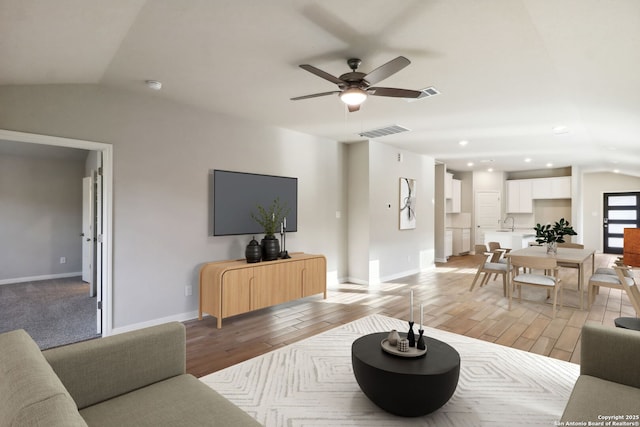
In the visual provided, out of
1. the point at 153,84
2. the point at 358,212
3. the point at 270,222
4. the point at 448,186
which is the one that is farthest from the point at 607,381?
the point at 448,186

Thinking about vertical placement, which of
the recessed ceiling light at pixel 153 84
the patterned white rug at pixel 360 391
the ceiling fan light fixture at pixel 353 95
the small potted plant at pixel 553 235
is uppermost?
the recessed ceiling light at pixel 153 84

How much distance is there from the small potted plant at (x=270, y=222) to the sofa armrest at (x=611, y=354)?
132 inches

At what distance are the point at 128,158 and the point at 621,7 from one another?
4.14m

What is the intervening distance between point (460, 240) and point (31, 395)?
10412 millimetres

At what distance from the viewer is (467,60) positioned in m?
2.88

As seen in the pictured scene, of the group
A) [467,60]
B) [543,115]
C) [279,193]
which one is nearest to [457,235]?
[543,115]

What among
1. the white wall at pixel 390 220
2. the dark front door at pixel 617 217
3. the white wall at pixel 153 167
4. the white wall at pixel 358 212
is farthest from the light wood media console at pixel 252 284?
the dark front door at pixel 617 217

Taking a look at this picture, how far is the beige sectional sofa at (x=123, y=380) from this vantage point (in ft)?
4.04

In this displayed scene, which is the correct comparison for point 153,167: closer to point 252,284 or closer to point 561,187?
point 252,284

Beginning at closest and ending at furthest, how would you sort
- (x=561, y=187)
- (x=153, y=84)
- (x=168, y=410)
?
(x=168, y=410)
(x=153, y=84)
(x=561, y=187)

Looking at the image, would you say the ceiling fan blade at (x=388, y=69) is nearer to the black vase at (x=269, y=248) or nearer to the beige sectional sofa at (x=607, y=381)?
the beige sectional sofa at (x=607, y=381)

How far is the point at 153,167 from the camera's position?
3.87 meters

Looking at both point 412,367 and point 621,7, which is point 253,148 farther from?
point 621,7

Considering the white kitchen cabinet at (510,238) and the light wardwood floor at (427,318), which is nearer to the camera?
the light wardwood floor at (427,318)
